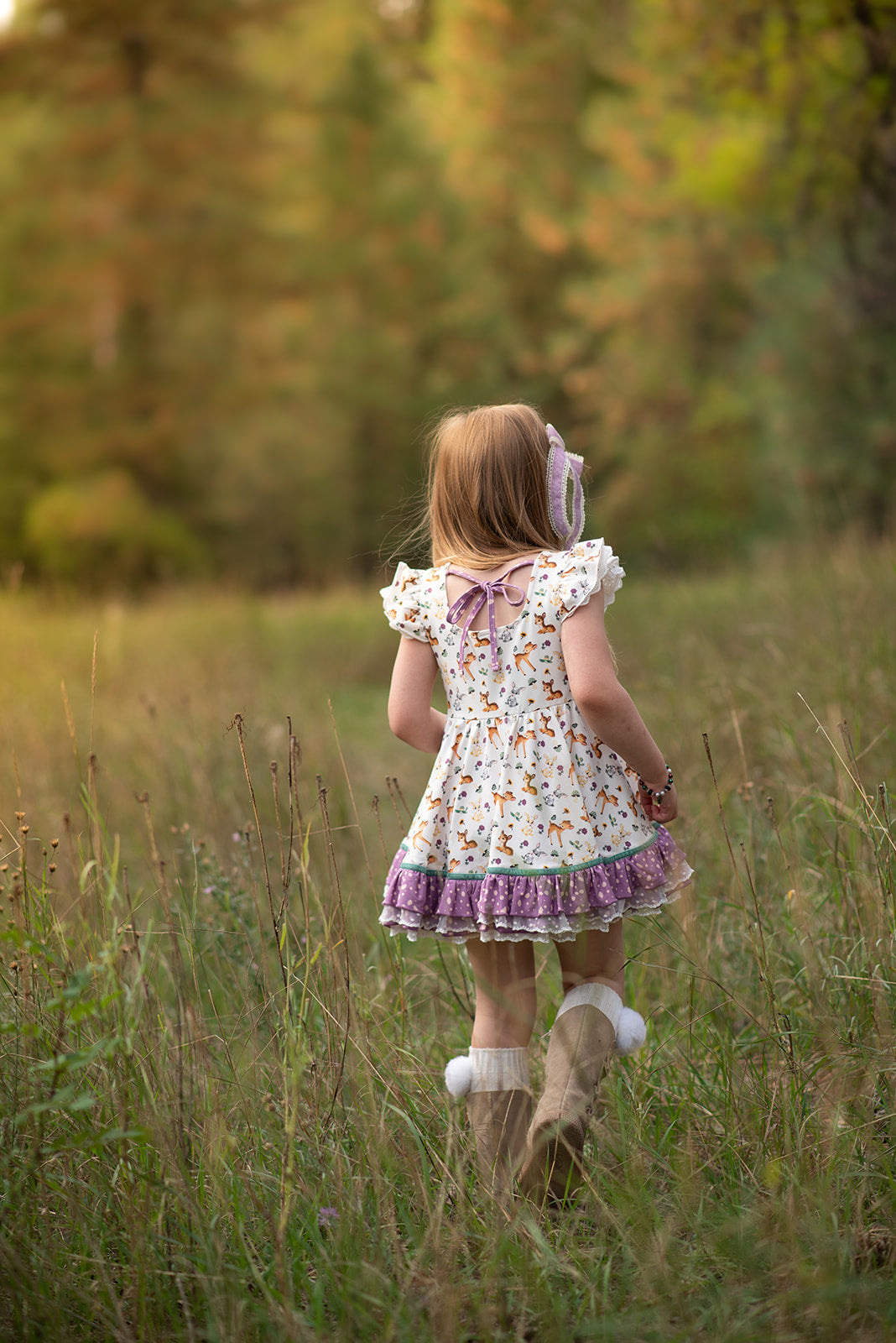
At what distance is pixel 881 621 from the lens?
398 centimetres

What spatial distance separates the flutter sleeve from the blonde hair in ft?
0.45

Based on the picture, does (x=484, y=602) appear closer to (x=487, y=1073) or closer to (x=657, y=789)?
(x=657, y=789)

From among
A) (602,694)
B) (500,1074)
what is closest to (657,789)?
(602,694)

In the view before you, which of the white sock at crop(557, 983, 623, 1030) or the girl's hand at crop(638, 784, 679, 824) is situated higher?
the girl's hand at crop(638, 784, 679, 824)

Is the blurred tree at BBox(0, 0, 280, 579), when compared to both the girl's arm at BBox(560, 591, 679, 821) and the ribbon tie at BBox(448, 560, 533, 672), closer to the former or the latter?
the ribbon tie at BBox(448, 560, 533, 672)

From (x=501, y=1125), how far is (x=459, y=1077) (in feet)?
0.36

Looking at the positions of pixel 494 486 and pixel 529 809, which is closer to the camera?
pixel 529 809

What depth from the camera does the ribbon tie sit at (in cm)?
212

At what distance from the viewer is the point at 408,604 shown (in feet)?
7.29

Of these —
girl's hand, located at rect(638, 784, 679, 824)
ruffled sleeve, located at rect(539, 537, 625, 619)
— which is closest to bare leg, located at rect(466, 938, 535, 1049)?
girl's hand, located at rect(638, 784, 679, 824)

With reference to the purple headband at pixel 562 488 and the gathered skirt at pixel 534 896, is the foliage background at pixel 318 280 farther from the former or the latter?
the gathered skirt at pixel 534 896

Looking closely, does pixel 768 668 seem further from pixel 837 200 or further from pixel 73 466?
pixel 73 466

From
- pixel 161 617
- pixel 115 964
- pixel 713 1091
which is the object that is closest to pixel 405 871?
pixel 115 964

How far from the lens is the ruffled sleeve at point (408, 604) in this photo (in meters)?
2.21
